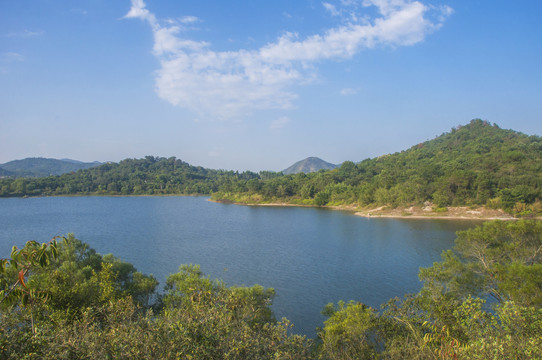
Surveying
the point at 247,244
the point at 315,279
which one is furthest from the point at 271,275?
the point at 247,244

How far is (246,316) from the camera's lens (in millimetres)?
8328

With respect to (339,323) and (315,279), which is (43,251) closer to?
(339,323)

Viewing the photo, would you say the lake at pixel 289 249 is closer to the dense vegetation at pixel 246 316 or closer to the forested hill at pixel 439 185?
the dense vegetation at pixel 246 316

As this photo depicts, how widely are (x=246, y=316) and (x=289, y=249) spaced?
19965 mm

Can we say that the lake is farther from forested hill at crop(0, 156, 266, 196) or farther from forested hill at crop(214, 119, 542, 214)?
forested hill at crop(0, 156, 266, 196)

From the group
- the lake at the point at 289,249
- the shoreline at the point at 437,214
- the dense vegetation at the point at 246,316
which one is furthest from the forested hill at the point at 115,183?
the dense vegetation at the point at 246,316

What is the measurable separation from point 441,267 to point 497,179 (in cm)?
4253

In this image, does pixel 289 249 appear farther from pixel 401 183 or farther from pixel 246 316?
pixel 401 183

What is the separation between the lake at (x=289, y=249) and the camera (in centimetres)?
1773

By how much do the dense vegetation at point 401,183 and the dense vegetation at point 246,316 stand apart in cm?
→ 3532

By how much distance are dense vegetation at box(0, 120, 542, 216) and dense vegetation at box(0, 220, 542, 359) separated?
116 feet

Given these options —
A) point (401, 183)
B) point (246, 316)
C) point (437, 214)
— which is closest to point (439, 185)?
point (437, 214)

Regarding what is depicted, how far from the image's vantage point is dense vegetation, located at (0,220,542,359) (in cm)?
477

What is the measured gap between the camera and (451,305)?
914 cm
